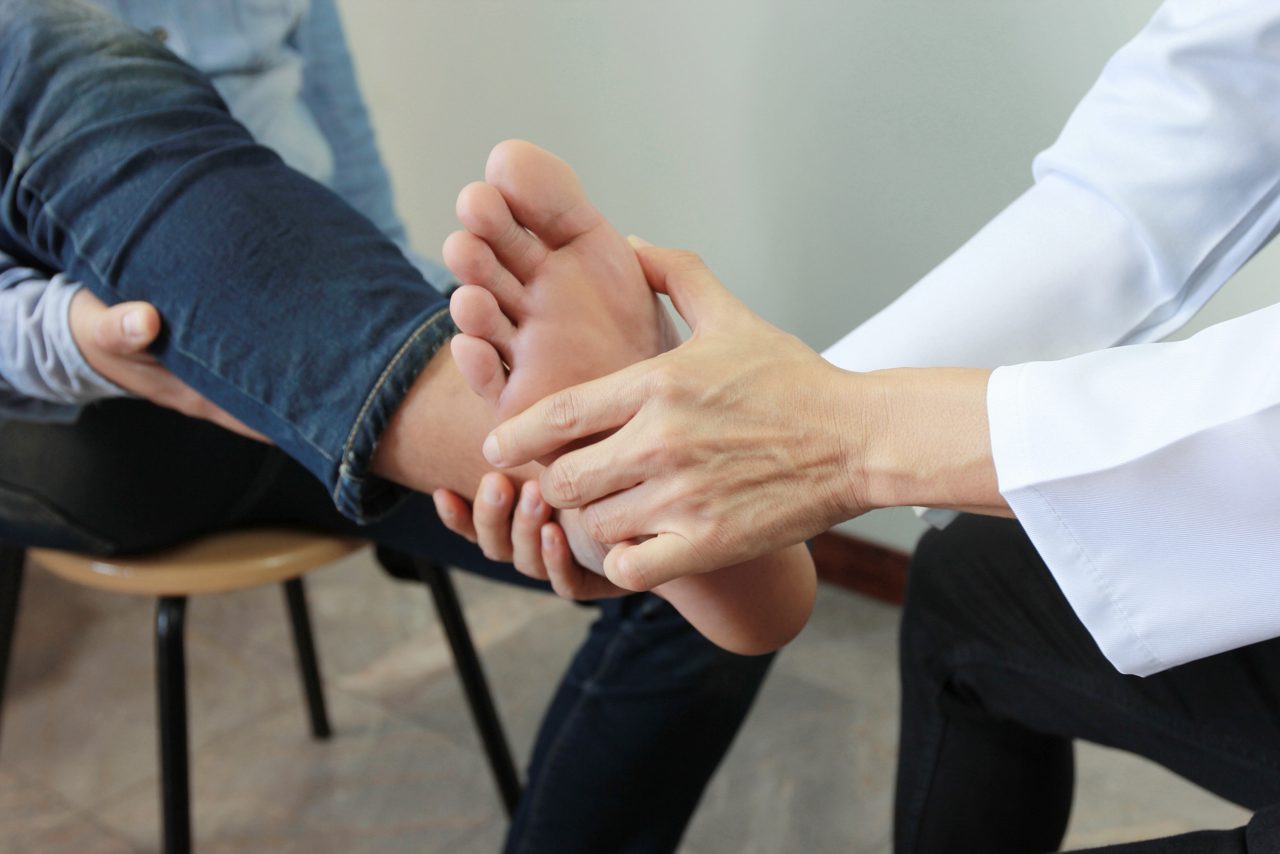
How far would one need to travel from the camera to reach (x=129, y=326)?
26.6 inches

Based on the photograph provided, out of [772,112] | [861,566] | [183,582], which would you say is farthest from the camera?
[861,566]

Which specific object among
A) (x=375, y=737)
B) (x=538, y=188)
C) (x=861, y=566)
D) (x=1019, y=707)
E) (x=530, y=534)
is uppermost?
(x=538, y=188)

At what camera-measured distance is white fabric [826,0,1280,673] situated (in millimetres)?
502

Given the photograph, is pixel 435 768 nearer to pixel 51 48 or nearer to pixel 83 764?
pixel 83 764

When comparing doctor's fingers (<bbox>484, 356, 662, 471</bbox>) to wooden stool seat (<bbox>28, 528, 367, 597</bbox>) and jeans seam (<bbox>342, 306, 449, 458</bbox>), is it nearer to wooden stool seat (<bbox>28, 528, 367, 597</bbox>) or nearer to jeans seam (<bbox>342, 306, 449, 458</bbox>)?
jeans seam (<bbox>342, 306, 449, 458</bbox>)

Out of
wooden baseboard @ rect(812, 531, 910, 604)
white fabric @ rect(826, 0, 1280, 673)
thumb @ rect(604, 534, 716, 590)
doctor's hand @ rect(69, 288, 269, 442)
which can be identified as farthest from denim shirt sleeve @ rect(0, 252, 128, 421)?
wooden baseboard @ rect(812, 531, 910, 604)

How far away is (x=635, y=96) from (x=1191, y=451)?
34.8 inches

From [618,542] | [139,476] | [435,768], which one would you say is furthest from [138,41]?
[435,768]

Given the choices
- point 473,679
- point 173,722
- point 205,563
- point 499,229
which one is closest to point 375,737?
point 473,679

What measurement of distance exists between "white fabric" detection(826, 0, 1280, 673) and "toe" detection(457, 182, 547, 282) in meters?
0.23

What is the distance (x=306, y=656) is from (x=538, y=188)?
0.90 meters

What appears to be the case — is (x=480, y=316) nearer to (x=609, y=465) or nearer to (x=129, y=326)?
(x=609, y=465)

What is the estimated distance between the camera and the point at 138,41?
74 centimetres

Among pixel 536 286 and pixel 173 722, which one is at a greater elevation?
pixel 536 286
